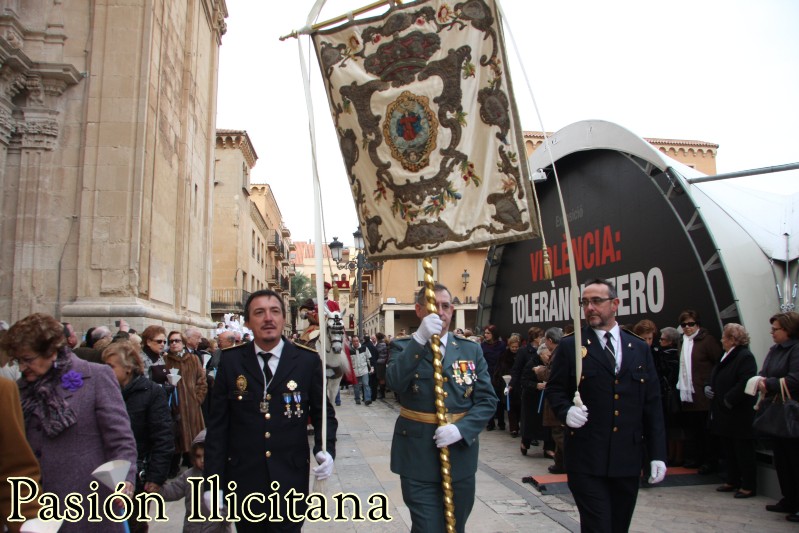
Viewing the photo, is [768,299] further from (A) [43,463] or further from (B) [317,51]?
(A) [43,463]

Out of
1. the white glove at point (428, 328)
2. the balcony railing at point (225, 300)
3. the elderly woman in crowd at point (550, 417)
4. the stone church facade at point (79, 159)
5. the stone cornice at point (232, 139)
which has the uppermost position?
the stone cornice at point (232, 139)

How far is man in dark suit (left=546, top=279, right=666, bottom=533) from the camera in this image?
3928 millimetres

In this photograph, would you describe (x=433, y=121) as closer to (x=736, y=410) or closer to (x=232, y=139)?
(x=736, y=410)

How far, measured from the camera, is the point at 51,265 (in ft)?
38.1

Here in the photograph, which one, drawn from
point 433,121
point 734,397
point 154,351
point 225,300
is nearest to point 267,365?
point 433,121

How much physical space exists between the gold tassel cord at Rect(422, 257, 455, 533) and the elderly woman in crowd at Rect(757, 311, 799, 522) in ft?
12.9

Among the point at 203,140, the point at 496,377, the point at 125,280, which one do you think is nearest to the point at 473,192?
the point at 496,377

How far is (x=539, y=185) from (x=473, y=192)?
A: 1124cm

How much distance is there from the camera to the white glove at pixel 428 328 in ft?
12.0

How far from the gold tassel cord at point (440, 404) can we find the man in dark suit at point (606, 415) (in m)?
0.87

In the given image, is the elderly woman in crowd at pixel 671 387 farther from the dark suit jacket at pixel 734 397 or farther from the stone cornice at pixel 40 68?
the stone cornice at pixel 40 68

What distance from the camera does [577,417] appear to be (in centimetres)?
392

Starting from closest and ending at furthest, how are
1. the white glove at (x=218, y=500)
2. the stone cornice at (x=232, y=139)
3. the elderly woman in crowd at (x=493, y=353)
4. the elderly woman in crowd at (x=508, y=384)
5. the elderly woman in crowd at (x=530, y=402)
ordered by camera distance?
the white glove at (x=218, y=500)
the elderly woman in crowd at (x=530, y=402)
the elderly woman in crowd at (x=508, y=384)
the elderly woman in crowd at (x=493, y=353)
the stone cornice at (x=232, y=139)

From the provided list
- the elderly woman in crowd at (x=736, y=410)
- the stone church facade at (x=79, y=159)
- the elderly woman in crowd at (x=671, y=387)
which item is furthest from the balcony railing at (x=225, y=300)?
the elderly woman in crowd at (x=736, y=410)
